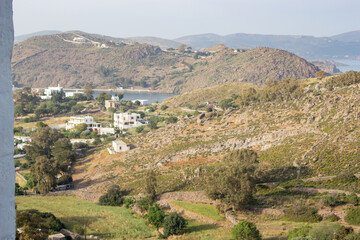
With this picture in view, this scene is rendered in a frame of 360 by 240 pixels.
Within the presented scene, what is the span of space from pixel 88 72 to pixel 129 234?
151m

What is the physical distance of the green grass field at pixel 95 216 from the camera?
17156mm

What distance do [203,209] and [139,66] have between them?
499 ft

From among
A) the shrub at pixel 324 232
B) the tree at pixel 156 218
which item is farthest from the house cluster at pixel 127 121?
the shrub at pixel 324 232

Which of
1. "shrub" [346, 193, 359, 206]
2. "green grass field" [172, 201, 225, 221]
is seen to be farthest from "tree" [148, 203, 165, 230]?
"shrub" [346, 193, 359, 206]

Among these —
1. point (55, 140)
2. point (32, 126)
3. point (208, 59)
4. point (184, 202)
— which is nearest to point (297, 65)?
point (208, 59)

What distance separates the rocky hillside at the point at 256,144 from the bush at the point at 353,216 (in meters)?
5.22

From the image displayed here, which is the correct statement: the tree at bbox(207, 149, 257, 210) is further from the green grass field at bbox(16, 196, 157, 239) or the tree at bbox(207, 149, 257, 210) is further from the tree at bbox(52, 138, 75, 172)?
the tree at bbox(52, 138, 75, 172)

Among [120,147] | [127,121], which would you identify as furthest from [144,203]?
[127,121]

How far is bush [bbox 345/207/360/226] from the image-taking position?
51.0 feet

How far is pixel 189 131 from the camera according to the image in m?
37.9

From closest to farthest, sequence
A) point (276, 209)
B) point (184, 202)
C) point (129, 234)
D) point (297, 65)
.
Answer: point (129, 234) < point (276, 209) < point (184, 202) < point (297, 65)

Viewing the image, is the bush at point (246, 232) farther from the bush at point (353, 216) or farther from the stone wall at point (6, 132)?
the stone wall at point (6, 132)

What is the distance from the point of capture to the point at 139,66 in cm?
16750

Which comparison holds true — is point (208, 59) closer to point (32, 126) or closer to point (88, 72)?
point (88, 72)
